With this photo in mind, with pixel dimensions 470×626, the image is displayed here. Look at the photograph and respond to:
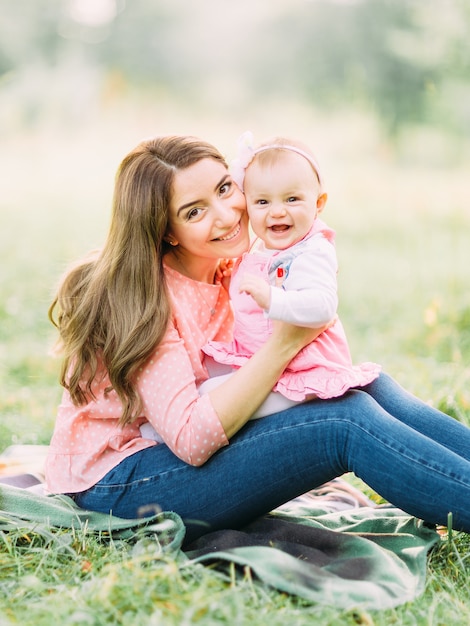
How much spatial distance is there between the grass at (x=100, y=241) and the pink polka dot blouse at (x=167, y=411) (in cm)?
25

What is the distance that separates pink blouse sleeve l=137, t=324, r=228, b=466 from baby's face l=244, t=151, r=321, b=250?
0.44 metres

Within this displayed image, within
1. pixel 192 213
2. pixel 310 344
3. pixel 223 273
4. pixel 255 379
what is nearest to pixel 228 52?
pixel 223 273

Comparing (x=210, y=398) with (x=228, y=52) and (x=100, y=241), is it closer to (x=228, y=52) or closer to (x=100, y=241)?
(x=100, y=241)

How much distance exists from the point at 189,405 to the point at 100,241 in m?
5.76

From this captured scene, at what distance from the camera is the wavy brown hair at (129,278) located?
7.93 ft

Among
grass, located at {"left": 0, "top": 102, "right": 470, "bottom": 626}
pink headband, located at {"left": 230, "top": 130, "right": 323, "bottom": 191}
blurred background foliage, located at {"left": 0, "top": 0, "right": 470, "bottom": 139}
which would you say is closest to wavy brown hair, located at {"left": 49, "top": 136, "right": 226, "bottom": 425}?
pink headband, located at {"left": 230, "top": 130, "right": 323, "bottom": 191}

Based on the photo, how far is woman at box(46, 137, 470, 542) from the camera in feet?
7.44

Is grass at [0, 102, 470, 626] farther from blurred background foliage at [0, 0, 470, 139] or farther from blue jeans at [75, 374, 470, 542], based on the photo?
blurred background foliage at [0, 0, 470, 139]

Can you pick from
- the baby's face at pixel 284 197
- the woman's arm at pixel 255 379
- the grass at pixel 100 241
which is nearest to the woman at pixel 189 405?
the woman's arm at pixel 255 379

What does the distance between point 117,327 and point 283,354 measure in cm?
51

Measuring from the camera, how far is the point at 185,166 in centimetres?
249

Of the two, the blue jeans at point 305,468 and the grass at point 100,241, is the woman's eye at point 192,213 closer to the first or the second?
the blue jeans at point 305,468

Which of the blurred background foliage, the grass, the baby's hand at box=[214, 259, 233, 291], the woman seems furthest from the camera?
the blurred background foliage

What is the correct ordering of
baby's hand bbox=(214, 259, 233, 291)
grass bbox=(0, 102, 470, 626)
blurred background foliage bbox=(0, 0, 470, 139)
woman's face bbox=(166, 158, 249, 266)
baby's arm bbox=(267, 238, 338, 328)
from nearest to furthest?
grass bbox=(0, 102, 470, 626) → baby's arm bbox=(267, 238, 338, 328) → woman's face bbox=(166, 158, 249, 266) → baby's hand bbox=(214, 259, 233, 291) → blurred background foliage bbox=(0, 0, 470, 139)
